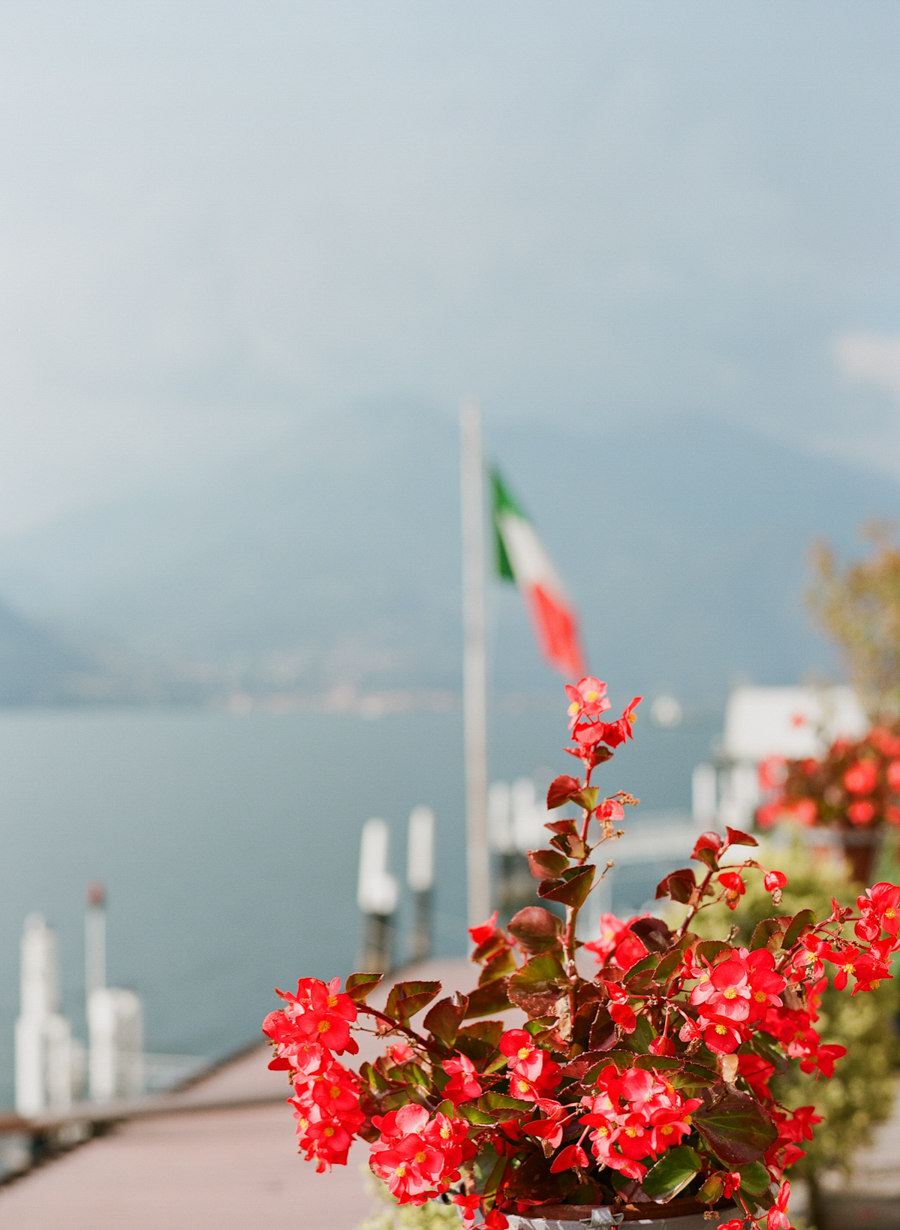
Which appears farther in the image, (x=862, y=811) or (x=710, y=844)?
(x=862, y=811)

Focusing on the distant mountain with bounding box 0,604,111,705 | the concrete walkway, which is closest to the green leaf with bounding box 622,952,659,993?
the concrete walkway

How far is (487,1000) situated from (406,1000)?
0.48 feet

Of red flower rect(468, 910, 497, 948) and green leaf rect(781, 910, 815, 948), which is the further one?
red flower rect(468, 910, 497, 948)

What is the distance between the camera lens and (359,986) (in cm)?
128

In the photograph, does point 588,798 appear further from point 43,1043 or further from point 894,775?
point 43,1043

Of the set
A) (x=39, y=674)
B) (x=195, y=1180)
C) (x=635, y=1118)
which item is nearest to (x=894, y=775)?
(x=195, y=1180)

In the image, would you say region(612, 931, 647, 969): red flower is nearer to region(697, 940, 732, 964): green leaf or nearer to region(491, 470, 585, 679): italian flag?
region(697, 940, 732, 964): green leaf

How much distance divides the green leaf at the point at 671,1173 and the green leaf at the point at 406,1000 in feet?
0.92

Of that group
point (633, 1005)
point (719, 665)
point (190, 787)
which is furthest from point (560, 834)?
point (719, 665)

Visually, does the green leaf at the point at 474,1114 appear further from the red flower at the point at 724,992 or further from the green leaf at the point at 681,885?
the green leaf at the point at 681,885

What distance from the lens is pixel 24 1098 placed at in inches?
474

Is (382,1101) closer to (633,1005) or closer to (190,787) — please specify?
(633,1005)

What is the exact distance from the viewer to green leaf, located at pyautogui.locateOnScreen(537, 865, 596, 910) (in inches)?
50.6

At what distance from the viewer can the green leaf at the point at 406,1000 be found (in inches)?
52.3
